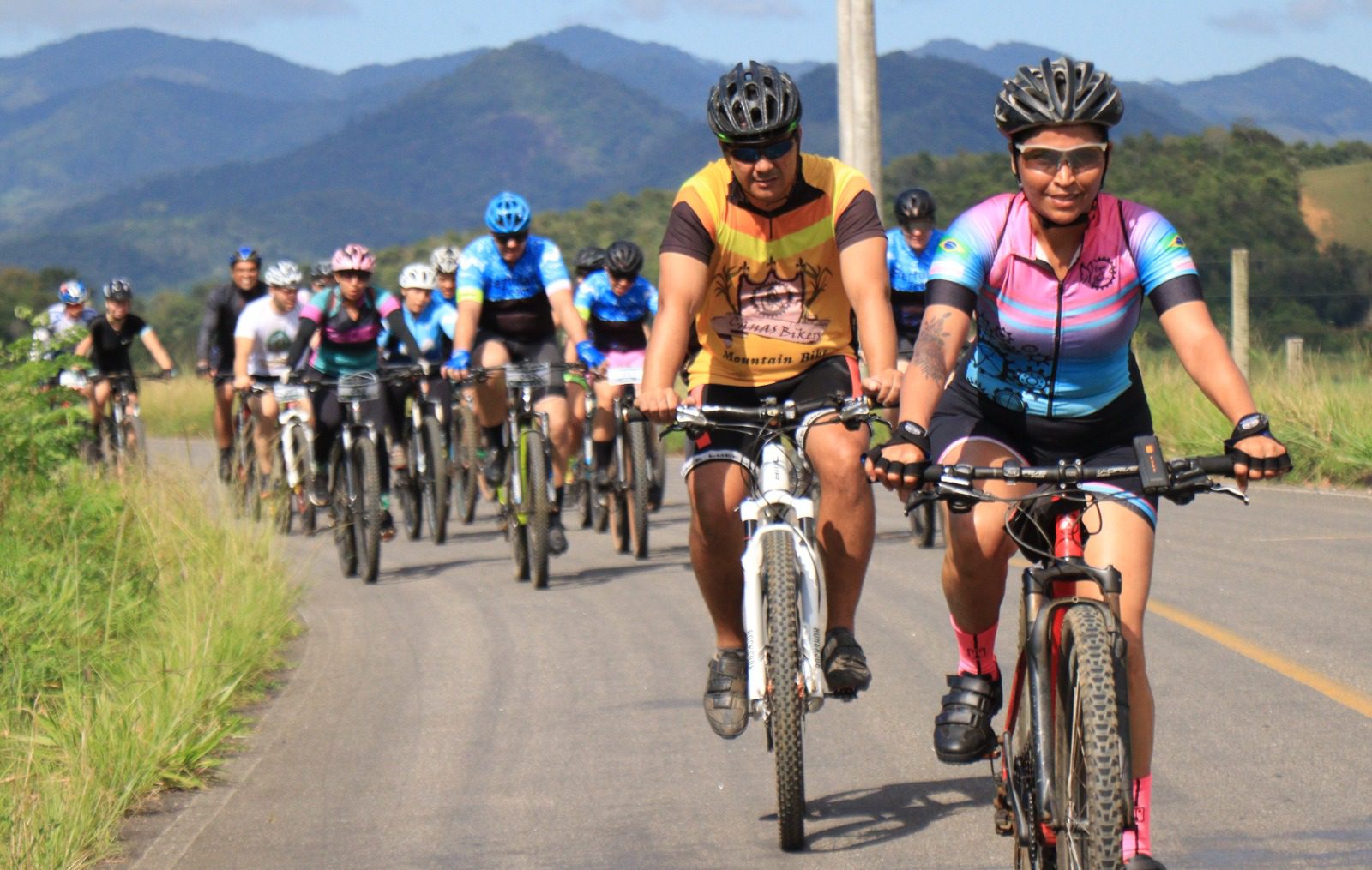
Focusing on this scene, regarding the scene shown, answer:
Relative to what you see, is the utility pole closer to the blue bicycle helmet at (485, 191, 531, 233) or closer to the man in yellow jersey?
the blue bicycle helmet at (485, 191, 531, 233)

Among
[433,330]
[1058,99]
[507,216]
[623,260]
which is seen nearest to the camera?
[1058,99]

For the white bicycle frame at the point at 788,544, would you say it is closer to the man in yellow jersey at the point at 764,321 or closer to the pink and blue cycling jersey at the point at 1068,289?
the man in yellow jersey at the point at 764,321

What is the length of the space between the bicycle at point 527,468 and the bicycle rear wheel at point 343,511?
118 centimetres

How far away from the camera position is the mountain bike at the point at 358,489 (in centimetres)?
1276

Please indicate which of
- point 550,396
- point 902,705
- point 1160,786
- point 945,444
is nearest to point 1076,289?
point 945,444

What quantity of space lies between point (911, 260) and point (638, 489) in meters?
2.30

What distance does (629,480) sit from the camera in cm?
1329

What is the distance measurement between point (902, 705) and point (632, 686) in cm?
127

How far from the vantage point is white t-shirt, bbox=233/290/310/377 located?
51.7 feet

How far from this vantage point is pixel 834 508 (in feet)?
20.5

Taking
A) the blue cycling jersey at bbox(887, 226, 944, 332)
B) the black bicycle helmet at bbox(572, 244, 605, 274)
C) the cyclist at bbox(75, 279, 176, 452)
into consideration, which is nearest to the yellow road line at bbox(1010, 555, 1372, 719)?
the blue cycling jersey at bbox(887, 226, 944, 332)

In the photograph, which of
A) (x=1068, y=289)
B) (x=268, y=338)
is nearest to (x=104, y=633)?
(x=1068, y=289)

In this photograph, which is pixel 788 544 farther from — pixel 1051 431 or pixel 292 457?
pixel 292 457

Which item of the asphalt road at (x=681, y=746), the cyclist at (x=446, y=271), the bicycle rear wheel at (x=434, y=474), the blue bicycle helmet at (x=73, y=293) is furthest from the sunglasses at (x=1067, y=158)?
the blue bicycle helmet at (x=73, y=293)
